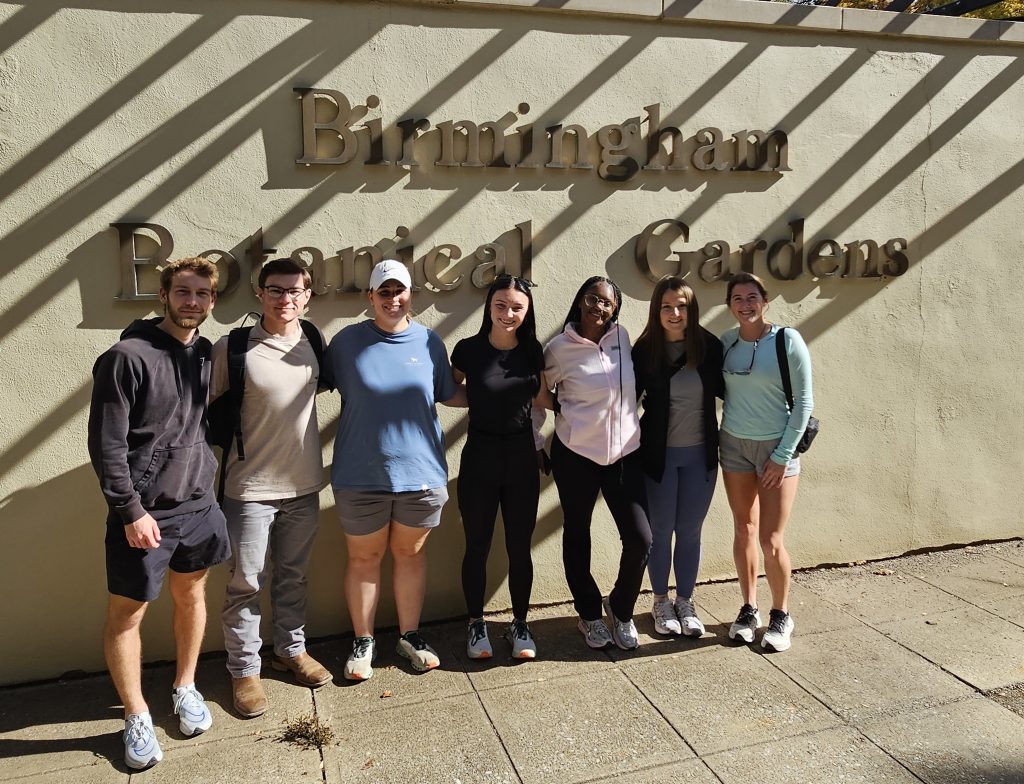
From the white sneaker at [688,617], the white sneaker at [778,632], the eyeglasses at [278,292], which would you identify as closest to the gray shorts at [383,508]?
the eyeglasses at [278,292]

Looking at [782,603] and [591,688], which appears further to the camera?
[782,603]

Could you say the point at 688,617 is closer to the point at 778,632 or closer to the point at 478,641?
the point at 778,632

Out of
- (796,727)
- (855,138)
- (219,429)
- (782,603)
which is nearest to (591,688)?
(796,727)

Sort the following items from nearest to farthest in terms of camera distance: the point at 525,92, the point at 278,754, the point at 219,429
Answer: the point at 278,754 → the point at 219,429 → the point at 525,92

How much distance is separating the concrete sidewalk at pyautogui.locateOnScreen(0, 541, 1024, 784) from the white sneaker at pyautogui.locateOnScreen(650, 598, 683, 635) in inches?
2.8

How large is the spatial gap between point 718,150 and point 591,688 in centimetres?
305

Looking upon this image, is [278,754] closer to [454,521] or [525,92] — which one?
[454,521]

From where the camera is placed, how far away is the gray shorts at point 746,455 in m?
4.02

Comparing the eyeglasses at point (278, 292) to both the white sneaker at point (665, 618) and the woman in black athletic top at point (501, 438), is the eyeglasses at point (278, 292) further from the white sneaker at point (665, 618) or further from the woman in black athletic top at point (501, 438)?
the white sneaker at point (665, 618)

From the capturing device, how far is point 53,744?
3.37m

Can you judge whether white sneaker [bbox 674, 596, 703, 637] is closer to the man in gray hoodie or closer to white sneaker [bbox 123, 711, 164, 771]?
the man in gray hoodie

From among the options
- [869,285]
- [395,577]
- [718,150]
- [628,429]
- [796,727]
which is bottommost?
[796,727]

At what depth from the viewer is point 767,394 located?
3984 millimetres

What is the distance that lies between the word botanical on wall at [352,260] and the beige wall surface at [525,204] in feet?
0.10
